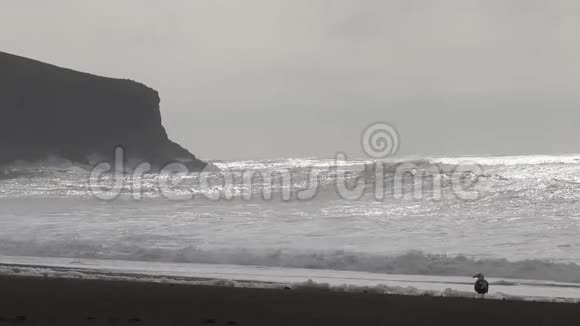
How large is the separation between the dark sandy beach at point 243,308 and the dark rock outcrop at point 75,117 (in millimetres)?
62020

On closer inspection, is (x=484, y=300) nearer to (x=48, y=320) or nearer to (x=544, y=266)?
(x=544, y=266)

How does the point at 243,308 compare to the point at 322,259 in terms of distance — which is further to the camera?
the point at 322,259

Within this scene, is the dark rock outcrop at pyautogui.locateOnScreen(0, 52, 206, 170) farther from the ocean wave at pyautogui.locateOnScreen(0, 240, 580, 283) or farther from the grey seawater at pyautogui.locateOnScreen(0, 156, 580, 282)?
the ocean wave at pyautogui.locateOnScreen(0, 240, 580, 283)

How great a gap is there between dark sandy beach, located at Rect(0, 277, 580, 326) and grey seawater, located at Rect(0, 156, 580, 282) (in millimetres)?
3306

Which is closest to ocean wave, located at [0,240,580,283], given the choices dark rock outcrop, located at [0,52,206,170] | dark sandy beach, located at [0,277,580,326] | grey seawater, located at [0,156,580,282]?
grey seawater, located at [0,156,580,282]

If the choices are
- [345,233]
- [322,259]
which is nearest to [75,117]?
[345,233]

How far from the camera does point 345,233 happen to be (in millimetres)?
14805

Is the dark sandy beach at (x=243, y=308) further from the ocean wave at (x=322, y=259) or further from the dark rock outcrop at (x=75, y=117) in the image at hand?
the dark rock outcrop at (x=75, y=117)

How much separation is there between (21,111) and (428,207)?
2239 inches

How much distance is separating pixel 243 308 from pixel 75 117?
69.9 meters

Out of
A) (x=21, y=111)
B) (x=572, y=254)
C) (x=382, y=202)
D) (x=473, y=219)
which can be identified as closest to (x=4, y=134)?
(x=21, y=111)

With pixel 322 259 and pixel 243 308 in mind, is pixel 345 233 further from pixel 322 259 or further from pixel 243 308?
pixel 243 308

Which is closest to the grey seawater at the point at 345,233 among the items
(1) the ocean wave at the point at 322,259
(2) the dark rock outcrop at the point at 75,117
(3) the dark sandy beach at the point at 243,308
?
(1) the ocean wave at the point at 322,259

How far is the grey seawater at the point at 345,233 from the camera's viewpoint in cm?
1085
